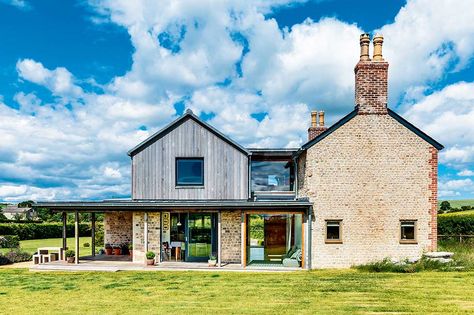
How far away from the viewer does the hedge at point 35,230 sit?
40156mm

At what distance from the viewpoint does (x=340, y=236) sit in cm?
1769

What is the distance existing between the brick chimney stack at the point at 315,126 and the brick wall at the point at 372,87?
465cm

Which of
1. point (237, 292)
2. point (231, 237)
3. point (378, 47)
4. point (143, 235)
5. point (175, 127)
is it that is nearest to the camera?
point (237, 292)

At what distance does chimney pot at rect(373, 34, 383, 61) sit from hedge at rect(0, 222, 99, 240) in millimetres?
36083

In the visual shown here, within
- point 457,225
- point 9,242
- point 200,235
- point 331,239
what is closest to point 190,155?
point 200,235

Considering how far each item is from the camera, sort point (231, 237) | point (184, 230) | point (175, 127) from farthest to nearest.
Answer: point (175, 127)
point (184, 230)
point (231, 237)

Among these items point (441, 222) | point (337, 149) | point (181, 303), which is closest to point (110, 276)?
point (181, 303)

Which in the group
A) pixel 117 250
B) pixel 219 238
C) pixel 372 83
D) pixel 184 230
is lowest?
pixel 117 250

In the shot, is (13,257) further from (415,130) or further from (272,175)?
(415,130)

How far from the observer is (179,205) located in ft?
59.3

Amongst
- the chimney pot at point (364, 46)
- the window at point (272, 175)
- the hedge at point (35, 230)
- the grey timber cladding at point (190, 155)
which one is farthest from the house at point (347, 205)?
the hedge at point (35, 230)

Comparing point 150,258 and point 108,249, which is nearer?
point 150,258

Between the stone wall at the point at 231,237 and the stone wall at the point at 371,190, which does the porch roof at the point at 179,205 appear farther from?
the stone wall at the point at 231,237

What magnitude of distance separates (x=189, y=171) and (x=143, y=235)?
12.6 feet
